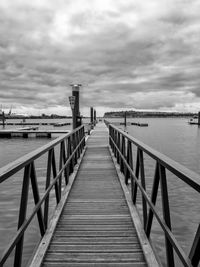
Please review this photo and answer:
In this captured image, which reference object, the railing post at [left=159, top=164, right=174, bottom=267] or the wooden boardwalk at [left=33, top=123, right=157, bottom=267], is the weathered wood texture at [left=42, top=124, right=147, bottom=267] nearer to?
the wooden boardwalk at [left=33, top=123, right=157, bottom=267]

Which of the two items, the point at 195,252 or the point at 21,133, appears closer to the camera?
the point at 195,252

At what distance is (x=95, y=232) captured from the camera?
3.58 m

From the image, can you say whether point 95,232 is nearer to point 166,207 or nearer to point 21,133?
point 166,207

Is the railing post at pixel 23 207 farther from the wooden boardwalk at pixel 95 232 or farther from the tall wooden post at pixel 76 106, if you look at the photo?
the tall wooden post at pixel 76 106

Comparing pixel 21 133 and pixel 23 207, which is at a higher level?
pixel 23 207

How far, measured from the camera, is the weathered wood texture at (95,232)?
2.89m

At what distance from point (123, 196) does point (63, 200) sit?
1.16 m

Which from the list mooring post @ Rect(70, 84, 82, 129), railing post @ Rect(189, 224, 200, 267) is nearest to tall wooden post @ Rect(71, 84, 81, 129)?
mooring post @ Rect(70, 84, 82, 129)

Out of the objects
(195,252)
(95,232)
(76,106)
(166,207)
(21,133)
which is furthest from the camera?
(21,133)

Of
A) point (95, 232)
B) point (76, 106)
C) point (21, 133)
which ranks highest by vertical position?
point (76, 106)

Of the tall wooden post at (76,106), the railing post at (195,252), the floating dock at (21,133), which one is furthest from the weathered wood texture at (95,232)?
the floating dock at (21,133)

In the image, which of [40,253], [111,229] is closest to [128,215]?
[111,229]

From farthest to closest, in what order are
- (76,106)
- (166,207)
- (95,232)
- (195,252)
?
(76,106)
(95,232)
(166,207)
(195,252)

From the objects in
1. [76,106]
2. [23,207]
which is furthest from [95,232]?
[76,106]
